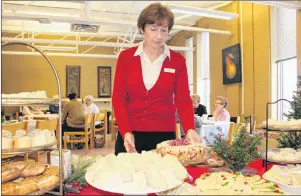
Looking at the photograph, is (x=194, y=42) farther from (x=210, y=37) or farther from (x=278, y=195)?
(x=278, y=195)

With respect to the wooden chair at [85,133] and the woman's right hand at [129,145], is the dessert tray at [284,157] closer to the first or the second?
the woman's right hand at [129,145]

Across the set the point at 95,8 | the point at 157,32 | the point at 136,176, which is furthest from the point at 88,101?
the point at 136,176

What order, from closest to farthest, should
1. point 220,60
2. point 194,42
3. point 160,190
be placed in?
1. point 160,190
2. point 220,60
3. point 194,42

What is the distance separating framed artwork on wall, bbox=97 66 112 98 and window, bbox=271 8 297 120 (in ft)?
22.6

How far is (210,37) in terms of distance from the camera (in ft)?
28.5

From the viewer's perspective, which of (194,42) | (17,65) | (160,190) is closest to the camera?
(160,190)

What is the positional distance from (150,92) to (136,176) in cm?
82

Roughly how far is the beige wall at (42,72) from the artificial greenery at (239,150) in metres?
10.4

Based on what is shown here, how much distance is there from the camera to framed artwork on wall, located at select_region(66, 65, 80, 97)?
11.6 metres

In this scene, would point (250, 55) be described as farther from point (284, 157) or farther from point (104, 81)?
point (104, 81)

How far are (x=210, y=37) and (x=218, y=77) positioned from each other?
1.17 m

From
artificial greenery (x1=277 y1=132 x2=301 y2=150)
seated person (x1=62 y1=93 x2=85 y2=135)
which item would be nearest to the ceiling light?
seated person (x1=62 y1=93 x2=85 y2=135)

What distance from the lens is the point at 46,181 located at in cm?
103

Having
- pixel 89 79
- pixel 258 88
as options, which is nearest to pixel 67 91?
pixel 89 79
